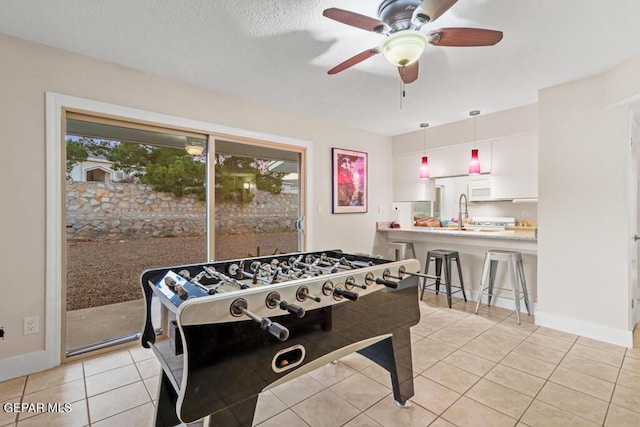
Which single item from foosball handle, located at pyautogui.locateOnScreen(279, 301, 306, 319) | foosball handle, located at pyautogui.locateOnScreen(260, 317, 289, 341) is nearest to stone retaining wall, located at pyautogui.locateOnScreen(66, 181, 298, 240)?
foosball handle, located at pyautogui.locateOnScreen(279, 301, 306, 319)

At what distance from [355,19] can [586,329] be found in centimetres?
334

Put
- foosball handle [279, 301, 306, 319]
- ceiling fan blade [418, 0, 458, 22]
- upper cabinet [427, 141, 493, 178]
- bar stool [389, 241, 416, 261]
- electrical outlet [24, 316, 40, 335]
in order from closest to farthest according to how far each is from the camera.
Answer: foosball handle [279, 301, 306, 319] → ceiling fan blade [418, 0, 458, 22] → electrical outlet [24, 316, 40, 335] → upper cabinet [427, 141, 493, 178] → bar stool [389, 241, 416, 261]

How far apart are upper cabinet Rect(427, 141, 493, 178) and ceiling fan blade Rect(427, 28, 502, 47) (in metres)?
2.36

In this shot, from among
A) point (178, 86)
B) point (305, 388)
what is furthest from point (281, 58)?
point (305, 388)

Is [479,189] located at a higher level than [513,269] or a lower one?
higher

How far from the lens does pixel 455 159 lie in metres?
4.10

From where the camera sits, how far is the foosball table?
3.44ft

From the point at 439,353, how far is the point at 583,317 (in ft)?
5.01

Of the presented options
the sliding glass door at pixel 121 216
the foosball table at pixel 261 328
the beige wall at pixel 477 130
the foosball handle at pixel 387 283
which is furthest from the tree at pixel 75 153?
the beige wall at pixel 477 130

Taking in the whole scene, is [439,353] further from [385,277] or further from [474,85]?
[474,85]

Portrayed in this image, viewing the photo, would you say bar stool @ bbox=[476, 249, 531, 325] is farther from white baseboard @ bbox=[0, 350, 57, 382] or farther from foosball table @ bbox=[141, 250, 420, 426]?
white baseboard @ bbox=[0, 350, 57, 382]

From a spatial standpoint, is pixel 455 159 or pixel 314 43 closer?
pixel 314 43

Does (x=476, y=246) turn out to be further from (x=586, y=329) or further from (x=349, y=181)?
(x=349, y=181)

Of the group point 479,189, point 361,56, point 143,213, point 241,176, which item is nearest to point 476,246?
point 479,189
